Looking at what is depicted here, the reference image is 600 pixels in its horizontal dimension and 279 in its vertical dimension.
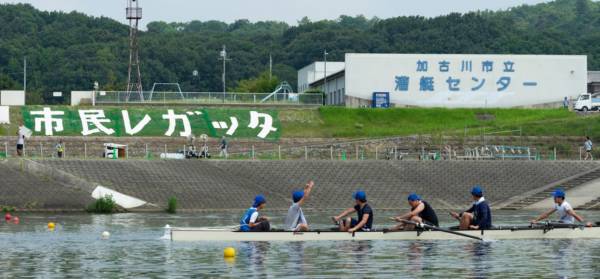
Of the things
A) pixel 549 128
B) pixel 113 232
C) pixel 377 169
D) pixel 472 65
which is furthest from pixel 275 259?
pixel 472 65

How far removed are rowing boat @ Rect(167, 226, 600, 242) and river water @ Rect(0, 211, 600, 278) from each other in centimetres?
26

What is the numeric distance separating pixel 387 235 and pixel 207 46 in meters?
139

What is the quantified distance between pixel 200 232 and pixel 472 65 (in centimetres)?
5810

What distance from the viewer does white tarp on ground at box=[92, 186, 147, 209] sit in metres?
54.1

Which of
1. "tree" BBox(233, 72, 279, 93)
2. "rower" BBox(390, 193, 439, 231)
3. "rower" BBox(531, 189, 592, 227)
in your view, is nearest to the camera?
"rower" BBox(390, 193, 439, 231)

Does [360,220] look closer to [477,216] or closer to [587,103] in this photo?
[477,216]

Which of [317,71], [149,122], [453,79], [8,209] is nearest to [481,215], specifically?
[8,209]

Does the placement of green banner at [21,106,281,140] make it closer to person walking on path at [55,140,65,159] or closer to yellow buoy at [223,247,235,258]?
person walking on path at [55,140,65,159]

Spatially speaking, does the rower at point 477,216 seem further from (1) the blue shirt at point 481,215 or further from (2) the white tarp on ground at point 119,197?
(2) the white tarp on ground at point 119,197

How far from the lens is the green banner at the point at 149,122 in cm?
7700

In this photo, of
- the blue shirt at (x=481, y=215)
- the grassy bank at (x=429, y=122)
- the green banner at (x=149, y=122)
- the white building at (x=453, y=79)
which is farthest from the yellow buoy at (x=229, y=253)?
the white building at (x=453, y=79)

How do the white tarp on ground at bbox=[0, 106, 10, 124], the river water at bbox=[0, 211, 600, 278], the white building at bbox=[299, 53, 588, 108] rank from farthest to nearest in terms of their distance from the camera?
the white building at bbox=[299, 53, 588, 108]
the white tarp on ground at bbox=[0, 106, 10, 124]
the river water at bbox=[0, 211, 600, 278]

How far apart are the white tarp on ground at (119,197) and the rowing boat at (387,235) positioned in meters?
18.0

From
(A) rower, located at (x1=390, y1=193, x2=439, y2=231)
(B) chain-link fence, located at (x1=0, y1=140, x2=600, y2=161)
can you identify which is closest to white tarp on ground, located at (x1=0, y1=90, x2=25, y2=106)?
(B) chain-link fence, located at (x1=0, y1=140, x2=600, y2=161)
